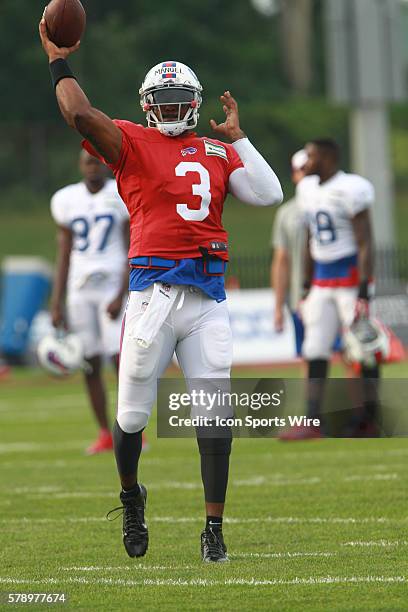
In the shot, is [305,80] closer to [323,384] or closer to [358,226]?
[358,226]

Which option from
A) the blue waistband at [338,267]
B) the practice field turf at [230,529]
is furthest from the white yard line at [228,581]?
the blue waistband at [338,267]

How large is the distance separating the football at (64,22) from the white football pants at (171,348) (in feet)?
3.42

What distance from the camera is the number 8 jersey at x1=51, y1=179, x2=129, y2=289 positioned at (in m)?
10.2

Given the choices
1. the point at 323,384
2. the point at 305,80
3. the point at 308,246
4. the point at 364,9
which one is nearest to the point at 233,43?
the point at 305,80

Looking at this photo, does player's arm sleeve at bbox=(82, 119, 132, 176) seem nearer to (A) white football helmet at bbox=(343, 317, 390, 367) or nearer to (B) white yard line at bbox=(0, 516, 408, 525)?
(B) white yard line at bbox=(0, 516, 408, 525)

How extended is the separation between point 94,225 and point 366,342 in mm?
1967

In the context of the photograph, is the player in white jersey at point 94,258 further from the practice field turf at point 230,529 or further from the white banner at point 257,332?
the white banner at point 257,332

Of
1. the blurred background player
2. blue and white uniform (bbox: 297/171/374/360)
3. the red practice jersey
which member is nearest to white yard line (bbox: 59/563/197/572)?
the red practice jersey

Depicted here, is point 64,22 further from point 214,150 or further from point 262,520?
point 262,520

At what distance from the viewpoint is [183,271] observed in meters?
6.03

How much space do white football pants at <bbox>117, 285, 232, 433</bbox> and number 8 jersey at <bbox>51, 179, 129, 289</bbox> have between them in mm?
4140

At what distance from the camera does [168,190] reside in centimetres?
602

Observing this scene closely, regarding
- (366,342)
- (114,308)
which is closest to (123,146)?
(114,308)

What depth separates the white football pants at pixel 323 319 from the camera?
10539mm
